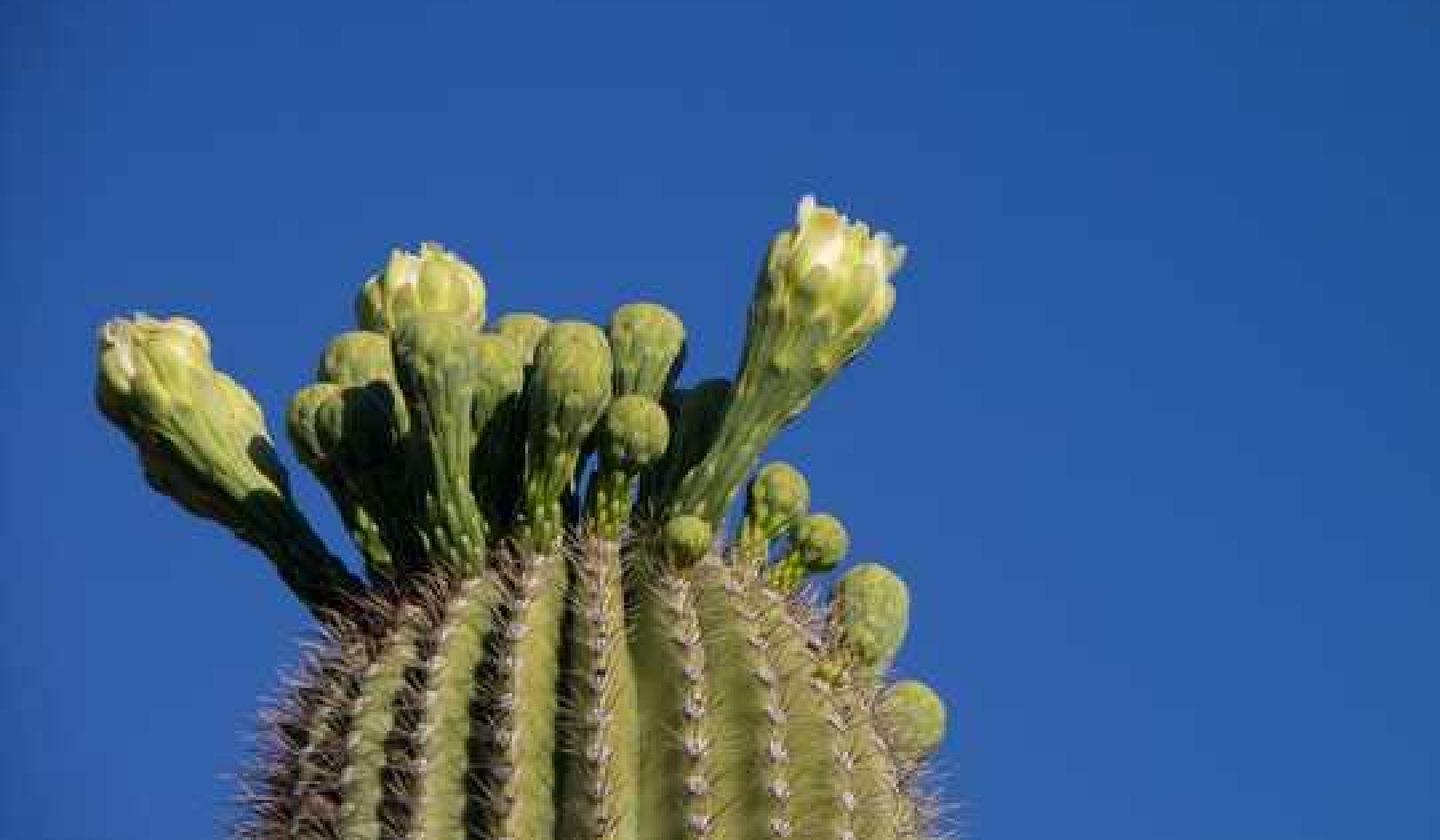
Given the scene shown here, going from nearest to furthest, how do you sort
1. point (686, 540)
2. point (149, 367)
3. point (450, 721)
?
point (450, 721) < point (686, 540) < point (149, 367)

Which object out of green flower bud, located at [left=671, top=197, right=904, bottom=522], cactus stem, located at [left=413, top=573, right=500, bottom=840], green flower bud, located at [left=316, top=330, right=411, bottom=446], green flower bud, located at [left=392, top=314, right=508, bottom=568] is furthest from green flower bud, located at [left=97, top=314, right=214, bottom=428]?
green flower bud, located at [left=671, top=197, right=904, bottom=522]

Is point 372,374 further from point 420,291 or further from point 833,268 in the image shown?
point 833,268

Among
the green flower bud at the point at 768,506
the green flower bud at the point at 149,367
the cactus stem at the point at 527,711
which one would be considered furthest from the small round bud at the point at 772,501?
the green flower bud at the point at 149,367

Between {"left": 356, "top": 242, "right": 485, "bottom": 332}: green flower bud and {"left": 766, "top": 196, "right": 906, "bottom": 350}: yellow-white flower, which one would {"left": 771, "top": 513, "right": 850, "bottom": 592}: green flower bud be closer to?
{"left": 766, "top": 196, "right": 906, "bottom": 350}: yellow-white flower

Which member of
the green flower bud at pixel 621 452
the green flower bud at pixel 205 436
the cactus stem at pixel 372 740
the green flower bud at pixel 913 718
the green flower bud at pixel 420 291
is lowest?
the cactus stem at pixel 372 740

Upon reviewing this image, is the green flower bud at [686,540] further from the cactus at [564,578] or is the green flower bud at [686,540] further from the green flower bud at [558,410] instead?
the green flower bud at [558,410]

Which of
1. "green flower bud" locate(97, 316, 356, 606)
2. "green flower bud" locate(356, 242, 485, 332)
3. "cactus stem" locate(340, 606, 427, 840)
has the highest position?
"green flower bud" locate(356, 242, 485, 332)

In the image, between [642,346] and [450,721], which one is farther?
[642,346]

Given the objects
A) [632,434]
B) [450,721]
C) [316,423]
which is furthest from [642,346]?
[450,721]
